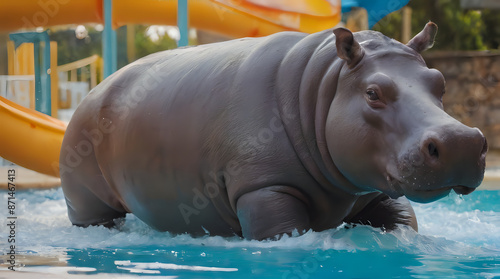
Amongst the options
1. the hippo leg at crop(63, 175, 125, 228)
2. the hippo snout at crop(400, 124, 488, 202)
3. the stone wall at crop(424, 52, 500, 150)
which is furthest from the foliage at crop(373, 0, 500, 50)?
the hippo snout at crop(400, 124, 488, 202)

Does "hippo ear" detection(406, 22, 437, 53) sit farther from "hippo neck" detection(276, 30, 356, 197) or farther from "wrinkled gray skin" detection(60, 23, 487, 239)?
"hippo neck" detection(276, 30, 356, 197)

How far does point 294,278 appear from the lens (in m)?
2.78

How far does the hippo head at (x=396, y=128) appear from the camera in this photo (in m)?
2.85

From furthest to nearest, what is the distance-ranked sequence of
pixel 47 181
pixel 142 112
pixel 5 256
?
pixel 47 181 → pixel 142 112 → pixel 5 256

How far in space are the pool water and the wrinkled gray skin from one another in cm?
14

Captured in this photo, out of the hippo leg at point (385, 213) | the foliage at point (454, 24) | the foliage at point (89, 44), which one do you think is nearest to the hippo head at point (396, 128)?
the hippo leg at point (385, 213)

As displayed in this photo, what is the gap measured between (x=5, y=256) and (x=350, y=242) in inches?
59.9

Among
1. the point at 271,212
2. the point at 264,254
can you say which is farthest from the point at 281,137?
the point at 264,254

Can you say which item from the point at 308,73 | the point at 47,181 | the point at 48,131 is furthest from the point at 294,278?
the point at 47,181

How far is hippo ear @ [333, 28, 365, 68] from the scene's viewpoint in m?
3.26

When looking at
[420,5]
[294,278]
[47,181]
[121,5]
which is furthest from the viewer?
[420,5]

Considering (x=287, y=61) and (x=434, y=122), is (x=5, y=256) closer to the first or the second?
(x=287, y=61)

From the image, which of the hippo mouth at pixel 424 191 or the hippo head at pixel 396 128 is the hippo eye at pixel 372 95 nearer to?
the hippo head at pixel 396 128

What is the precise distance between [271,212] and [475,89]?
10.9 m
